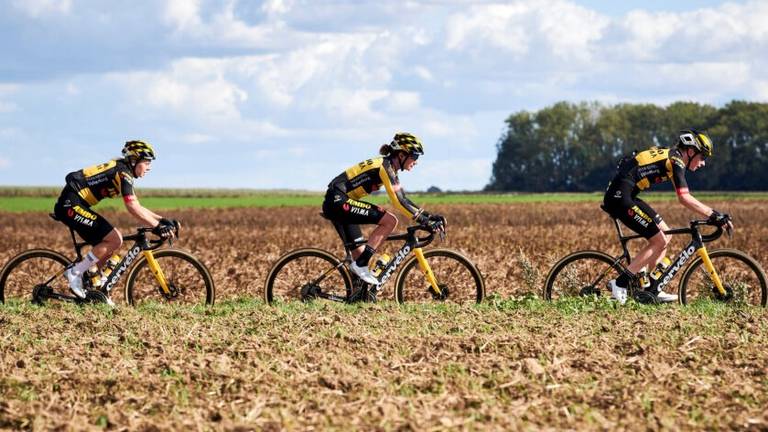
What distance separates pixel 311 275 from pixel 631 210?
12.4 feet

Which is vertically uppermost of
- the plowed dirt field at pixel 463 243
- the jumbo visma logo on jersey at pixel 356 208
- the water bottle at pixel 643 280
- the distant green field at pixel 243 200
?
the jumbo visma logo on jersey at pixel 356 208

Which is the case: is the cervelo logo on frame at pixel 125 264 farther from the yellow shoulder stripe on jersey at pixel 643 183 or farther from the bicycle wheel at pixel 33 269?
the yellow shoulder stripe on jersey at pixel 643 183

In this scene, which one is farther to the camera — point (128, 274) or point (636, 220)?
point (128, 274)

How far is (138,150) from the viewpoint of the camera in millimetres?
12023

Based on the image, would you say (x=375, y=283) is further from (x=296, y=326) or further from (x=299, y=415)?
(x=299, y=415)

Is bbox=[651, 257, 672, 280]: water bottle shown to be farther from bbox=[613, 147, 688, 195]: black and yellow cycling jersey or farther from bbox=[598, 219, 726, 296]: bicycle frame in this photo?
bbox=[613, 147, 688, 195]: black and yellow cycling jersey

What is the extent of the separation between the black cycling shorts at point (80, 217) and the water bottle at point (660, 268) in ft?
20.9

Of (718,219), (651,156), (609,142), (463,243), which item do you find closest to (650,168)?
(651,156)

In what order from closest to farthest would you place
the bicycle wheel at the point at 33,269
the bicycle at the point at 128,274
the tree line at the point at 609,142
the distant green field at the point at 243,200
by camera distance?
the bicycle at the point at 128,274 < the bicycle wheel at the point at 33,269 < the distant green field at the point at 243,200 < the tree line at the point at 609,142

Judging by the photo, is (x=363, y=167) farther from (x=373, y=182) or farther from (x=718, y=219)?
(x=718, y=219)

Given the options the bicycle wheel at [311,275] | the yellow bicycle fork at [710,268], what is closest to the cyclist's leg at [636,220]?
the yellow bicycle fork at [710,268]

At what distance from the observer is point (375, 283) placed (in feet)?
39.9

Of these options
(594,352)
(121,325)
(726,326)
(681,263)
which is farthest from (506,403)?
(681,263)

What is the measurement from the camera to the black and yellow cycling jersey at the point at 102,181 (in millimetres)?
12008
